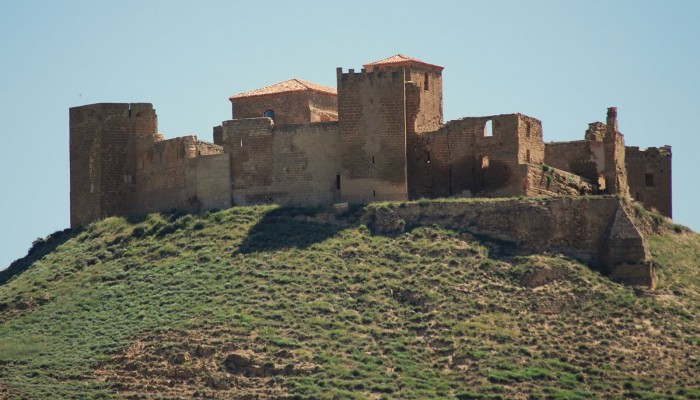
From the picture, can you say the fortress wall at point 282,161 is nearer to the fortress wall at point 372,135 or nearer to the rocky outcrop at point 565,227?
the fortress wall at point 372,135

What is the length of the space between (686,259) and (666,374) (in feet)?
24.6

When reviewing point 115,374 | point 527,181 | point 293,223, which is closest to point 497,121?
point 527,181

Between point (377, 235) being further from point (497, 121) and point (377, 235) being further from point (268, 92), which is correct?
point (268, 92)

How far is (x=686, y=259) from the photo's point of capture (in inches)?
2312

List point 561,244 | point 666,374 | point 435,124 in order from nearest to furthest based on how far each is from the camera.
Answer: point 666,374 < point 561,244 < point 435,124

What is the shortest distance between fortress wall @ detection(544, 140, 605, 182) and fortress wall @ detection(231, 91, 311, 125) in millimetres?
8577

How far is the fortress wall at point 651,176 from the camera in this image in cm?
6375

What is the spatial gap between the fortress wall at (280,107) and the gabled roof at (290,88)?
0.12 metres

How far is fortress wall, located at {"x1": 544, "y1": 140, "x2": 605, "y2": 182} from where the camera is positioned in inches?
2426

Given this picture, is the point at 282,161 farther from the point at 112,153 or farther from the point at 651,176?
the point at 651,176

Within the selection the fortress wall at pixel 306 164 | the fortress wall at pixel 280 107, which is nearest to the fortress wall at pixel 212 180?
the fortress wall at pixel 306 164

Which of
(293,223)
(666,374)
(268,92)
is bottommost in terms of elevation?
(666,374)

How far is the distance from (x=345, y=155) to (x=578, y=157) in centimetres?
750

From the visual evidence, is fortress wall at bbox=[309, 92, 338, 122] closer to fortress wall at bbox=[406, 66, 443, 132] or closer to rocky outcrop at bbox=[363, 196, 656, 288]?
fortress wall at bbox=[406, 66, 443, 132]
